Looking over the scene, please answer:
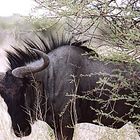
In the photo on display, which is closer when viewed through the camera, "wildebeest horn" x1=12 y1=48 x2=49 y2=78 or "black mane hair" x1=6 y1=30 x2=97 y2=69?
"wildebeest horn" x1=12 y1=48 x2=49 y2=78

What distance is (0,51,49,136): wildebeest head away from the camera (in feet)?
18.0

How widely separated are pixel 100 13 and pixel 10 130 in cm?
213

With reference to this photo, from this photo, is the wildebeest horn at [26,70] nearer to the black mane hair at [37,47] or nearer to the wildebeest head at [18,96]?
the wildebeest head at [18,96]

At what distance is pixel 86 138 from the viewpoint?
6.03 m

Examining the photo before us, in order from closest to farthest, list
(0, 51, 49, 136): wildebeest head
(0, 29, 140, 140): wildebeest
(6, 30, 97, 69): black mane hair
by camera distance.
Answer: (0, 29, 140, 140): wildebeest → (0, 51, 49, 136): wildebeest head → (6, 30, 97, 69): black mane hair

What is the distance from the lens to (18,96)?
5.51 meters

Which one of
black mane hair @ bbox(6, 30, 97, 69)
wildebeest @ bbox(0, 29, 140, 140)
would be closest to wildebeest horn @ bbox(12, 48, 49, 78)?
wildebeest @ bbox(0, 29, 140, 140)

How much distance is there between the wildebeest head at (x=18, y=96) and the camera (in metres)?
5.48

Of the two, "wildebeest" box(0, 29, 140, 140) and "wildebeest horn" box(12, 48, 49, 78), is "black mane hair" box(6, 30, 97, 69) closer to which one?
"wildebeest" box(0, 29, 140, 140)

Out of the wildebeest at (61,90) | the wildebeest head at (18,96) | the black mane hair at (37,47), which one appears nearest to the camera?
the wildebeest at (61,90)

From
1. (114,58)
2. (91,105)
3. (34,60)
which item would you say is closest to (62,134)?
(91,105)

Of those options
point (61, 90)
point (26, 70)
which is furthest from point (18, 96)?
point (61, 90)

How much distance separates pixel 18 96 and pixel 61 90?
51 centimetres

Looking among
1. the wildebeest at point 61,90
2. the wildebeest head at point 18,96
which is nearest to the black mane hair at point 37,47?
the wildebeest at point 61,90
